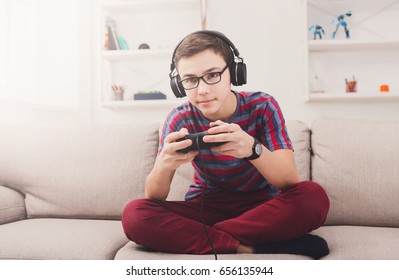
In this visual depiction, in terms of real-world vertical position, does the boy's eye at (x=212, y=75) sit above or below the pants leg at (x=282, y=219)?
above

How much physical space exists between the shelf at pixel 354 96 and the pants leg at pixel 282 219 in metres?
1.06

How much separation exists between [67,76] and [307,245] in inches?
69.6

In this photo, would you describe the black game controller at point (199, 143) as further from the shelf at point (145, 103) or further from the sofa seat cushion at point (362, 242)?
the shelf at point (145, 103)

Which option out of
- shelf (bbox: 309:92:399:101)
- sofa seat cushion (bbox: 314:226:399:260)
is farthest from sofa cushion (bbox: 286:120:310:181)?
shelf (bbox: 309:92:399:101)

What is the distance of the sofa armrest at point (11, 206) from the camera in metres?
1.19

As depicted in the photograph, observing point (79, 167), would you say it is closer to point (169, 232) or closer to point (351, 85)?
point (169, 232)

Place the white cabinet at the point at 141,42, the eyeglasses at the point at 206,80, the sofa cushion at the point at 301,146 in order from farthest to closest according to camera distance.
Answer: the white cabinet at the point at 141,42, the sofa cushion at the point at 301,146, the eyeglasses at the point at 206,80

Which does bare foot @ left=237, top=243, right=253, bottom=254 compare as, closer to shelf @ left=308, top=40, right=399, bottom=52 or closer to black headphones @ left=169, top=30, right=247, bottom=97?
black headphones @ left=169, top=30, right=247, bottom=97

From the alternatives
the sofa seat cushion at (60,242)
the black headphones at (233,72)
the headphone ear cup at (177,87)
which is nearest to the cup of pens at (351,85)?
the black headphones at (233,72)

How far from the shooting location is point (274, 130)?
0.96 metres

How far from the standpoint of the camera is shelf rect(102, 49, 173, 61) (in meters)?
1.95

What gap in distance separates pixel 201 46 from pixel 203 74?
73 millimetres

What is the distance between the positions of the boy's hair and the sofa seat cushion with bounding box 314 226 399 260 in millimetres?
539

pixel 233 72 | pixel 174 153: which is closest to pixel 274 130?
pixel 233 72
